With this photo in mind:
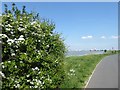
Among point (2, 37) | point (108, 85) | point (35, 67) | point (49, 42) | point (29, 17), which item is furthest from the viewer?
point (108, 85)

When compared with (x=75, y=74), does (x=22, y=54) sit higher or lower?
higher

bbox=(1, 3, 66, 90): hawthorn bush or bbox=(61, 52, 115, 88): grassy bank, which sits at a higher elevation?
bbox=(1, 3, 66, 90): hawthorn bush

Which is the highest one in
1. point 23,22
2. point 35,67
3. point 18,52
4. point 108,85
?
point 23,22

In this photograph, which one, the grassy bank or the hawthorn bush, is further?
the grassy bank

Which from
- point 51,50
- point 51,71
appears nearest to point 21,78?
point 51,71

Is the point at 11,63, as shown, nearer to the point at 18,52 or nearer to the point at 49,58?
the point at 18,52

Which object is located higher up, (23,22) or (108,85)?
(23,22)

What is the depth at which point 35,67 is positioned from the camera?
35.4ft

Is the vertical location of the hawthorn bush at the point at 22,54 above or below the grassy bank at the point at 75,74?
above

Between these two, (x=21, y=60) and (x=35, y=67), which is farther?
(x=35, y=67)

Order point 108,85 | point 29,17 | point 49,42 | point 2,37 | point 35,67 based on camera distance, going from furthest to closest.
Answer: point 108,85
point 49,42
point 29,17
point 35,67
point 2,37

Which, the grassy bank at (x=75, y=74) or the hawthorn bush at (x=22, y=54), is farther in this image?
the grassy bank at (x=75, y=74)

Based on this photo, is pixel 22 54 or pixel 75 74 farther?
pixel 75 74

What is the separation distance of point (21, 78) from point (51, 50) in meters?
3.62
